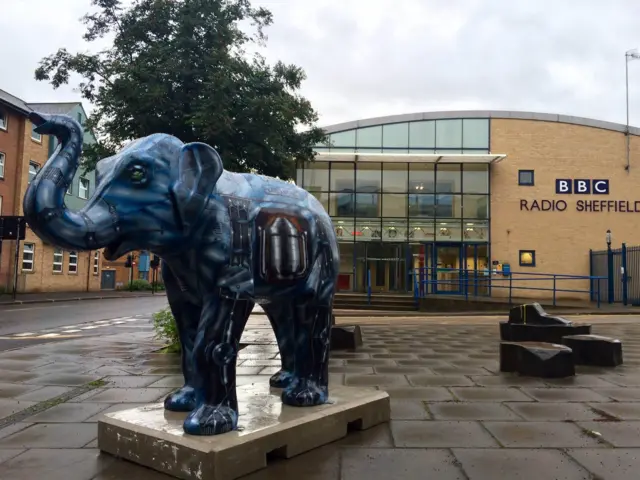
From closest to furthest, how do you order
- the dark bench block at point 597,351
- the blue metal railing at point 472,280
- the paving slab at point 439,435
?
1. the paving slab at point 439,435
2. the dark bench block at point 597,351
3. the blue metal railing at point 472,280

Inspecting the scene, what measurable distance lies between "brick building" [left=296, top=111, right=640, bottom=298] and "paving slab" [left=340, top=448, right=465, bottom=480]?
2123cm

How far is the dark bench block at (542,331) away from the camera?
8055 millimetres

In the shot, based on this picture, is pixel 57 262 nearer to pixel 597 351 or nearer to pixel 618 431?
pixel 597 351

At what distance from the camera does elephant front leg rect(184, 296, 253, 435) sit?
270 cm

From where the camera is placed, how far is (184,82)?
26.0ft

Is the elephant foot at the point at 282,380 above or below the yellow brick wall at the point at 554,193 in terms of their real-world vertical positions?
below

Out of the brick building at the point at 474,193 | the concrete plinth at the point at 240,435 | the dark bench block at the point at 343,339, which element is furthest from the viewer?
the brick building at the point at 474,193

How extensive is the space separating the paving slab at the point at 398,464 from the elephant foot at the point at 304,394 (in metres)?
0.39

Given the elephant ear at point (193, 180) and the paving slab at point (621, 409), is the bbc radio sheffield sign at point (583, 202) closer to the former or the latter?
the paving slab at point (621, 409)

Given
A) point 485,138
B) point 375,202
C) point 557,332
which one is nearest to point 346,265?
point 375,202

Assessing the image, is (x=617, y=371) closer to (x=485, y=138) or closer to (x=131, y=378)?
(x=131, y=378)

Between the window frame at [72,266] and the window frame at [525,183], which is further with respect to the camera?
the window frame at [72,266]

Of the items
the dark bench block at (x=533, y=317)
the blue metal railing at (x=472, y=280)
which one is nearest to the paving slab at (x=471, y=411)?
the dark bench block at (x=533, y=317)

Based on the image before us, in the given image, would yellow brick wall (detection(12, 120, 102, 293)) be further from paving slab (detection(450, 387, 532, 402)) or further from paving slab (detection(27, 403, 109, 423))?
paving slab (detection(450, 387, 532, 402))
